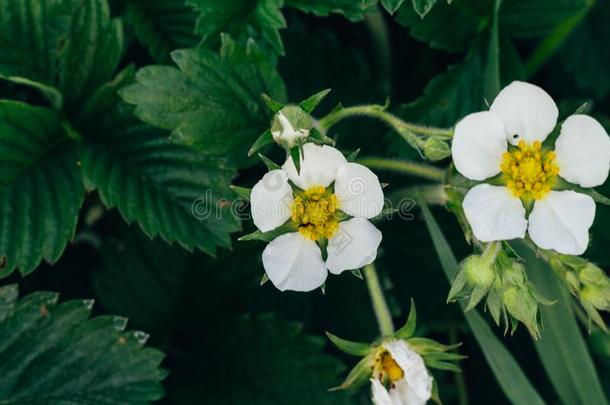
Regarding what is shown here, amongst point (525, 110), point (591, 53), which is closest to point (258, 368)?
point (525, 110)

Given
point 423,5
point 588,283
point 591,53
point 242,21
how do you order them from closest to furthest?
point 588,283
point 423,5
point 242,21
point 591,53

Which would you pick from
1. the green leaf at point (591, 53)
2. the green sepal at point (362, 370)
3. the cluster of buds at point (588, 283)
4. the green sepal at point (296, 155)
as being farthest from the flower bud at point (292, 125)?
the green leaf at point (591, 53)

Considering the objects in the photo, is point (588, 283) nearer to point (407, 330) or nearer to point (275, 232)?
point (407, 330)

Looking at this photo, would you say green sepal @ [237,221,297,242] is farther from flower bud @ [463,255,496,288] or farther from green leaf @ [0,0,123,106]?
green leaf @ [0,0,123,106]

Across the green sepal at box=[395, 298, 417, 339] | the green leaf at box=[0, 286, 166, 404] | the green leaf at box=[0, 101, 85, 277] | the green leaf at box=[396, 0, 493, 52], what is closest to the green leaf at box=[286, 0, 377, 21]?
the green leaf at box=[396, 0, 493, 52]

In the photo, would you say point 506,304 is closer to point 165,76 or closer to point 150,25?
point 165,76
